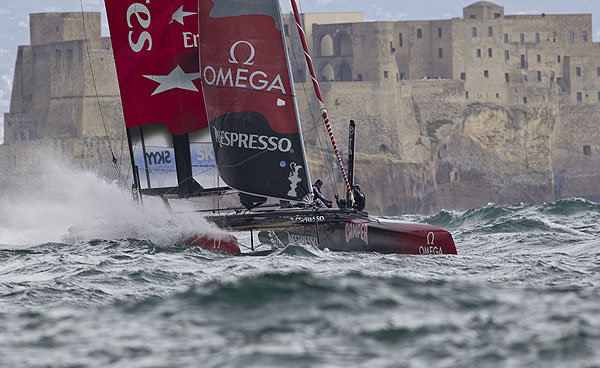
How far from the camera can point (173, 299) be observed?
11117 mm

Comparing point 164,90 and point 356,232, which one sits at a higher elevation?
point 164,90

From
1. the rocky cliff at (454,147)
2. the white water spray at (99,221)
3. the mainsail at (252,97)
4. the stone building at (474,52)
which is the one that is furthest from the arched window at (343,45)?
the mainsail at (252,97)

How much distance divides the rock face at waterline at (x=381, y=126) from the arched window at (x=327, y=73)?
1047mm

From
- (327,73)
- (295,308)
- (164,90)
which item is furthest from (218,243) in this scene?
(327,73)

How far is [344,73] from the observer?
62.0m

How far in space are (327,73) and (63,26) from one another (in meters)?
15.9

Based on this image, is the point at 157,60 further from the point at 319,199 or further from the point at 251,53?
the point at 319,199

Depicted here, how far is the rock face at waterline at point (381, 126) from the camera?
186ft

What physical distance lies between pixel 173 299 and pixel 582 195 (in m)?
60.0

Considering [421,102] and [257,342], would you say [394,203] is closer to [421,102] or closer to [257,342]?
[421,102]

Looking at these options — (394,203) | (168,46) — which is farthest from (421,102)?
(168,46)

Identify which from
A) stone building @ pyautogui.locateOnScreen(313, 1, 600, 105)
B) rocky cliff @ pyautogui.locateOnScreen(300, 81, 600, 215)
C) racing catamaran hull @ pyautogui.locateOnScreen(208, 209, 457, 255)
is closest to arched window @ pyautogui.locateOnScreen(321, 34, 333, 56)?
stone building @ pyautogui.locateOnScreen(313, 1, 600, 105)

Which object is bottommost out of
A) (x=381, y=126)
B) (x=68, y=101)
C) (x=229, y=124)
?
(x=381, y=126)

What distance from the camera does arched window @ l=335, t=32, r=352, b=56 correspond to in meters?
61.5
